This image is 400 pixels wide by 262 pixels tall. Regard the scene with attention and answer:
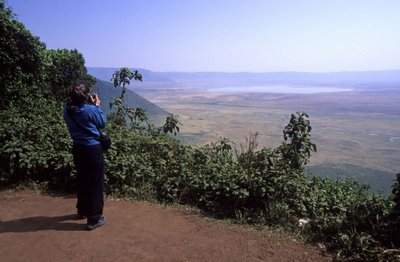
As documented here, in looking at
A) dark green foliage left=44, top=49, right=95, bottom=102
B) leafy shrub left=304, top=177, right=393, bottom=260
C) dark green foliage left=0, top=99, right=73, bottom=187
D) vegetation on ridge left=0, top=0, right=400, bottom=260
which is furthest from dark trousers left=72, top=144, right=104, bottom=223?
dark green foliage left=44, top=49, right=95, bottom=102

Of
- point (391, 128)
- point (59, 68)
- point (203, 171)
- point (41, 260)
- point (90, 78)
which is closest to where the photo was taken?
point (41, 260)

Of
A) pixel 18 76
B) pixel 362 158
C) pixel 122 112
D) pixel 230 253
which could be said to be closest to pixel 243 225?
pixel 230 253

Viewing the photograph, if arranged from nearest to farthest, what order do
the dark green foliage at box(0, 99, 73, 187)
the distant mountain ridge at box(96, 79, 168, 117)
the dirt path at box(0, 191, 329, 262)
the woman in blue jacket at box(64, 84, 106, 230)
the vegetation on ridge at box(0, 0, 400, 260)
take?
1. the dirt path at box(0, 191, 329, 262)
2. the woman in blue jacket at box(64, 84, 106, 230)
3. the vegetation on ridge at box(0, 0, 400, 260)
4. the dark green foliage at box(0, 99, 73, 187)
5. the distant mountain ridge at box(96, 79, 168, 117)

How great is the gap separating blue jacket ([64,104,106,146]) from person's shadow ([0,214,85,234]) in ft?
3.24

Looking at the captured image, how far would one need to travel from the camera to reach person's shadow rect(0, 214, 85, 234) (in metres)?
3.97

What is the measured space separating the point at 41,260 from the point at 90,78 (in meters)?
10.7

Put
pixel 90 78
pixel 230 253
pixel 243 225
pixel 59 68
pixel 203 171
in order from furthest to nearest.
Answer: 1. pixel 90 78
2. pixel 59 68
3. pixel 203 171
4. pixel 243 225
5. pixel 230 253

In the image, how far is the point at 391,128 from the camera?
3216 inches

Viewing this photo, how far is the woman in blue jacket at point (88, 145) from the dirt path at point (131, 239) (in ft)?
0.88

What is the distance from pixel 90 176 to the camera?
3914mm

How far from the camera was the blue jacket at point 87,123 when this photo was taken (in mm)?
3748

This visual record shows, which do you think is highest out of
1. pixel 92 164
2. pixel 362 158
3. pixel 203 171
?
pixel 92 164

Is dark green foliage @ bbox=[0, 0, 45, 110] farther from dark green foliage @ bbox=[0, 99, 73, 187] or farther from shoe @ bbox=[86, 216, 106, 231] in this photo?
shoe @ bbox=[86, 216, 106, 231]

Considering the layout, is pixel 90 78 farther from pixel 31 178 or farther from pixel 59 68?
pixel 31 178
